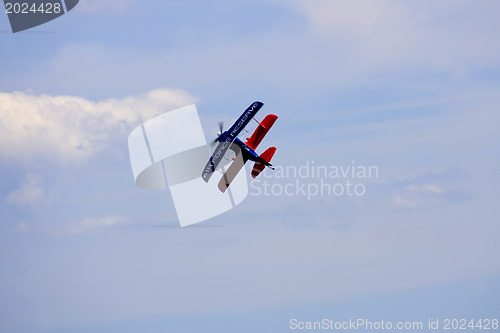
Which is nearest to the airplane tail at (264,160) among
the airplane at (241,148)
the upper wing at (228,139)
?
the airplane at (241,148)

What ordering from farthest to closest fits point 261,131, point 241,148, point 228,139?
point 261,131, point 241,148, point 228,139

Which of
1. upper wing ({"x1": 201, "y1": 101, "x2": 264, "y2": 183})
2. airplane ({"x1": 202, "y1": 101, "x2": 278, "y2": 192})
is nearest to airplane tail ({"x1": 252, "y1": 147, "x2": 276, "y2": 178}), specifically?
airplane ({"x1": 202, "y1": 101, "x2": 278, "y2": 192})

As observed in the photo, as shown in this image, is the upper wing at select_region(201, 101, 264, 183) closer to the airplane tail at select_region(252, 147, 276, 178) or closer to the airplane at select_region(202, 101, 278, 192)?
the airplane at select_region(202, 101, 278, 192)

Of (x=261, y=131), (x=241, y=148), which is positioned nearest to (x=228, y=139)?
(x=241, y=148)

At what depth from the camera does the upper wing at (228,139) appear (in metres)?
127

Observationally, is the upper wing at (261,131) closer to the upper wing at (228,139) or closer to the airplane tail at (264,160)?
the airplane tail at (264,160)

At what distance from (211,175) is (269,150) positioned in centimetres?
1048

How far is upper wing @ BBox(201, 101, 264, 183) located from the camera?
127m

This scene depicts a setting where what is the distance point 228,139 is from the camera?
128375 millimetres

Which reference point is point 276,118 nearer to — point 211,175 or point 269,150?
point 269,150

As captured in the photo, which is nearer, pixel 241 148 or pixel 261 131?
pixel 241 148

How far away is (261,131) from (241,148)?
5.00 metres

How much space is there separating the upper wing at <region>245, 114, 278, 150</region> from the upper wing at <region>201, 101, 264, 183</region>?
195 inches

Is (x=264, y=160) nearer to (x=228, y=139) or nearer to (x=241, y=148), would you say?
(x=241, y=148)
